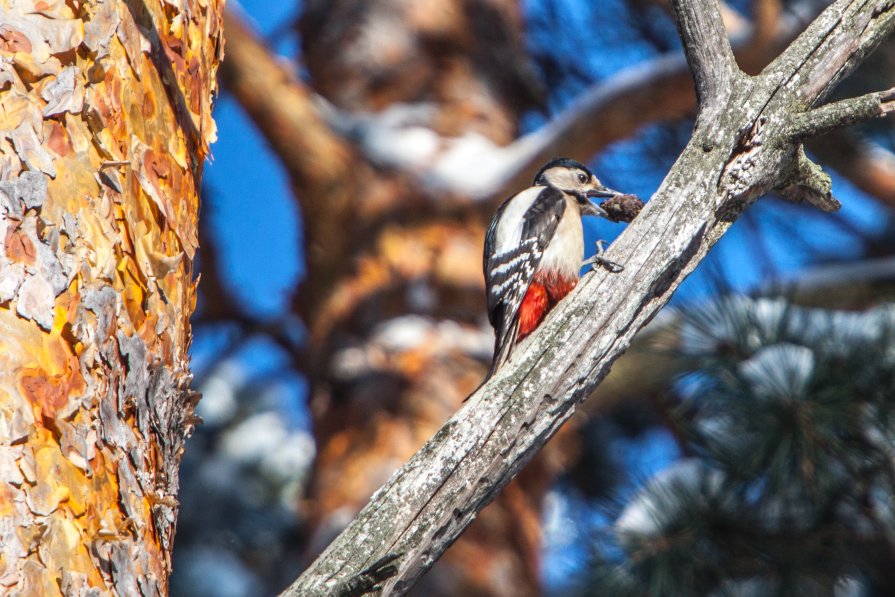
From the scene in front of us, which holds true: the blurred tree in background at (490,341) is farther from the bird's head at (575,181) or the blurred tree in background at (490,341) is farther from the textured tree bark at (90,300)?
the textured tree bark at (90,300)

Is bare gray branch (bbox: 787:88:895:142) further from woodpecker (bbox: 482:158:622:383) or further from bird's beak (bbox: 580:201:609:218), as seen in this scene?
bird's beak (bbox: 580:201:609:218)

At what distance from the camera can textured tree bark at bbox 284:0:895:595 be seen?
4.27 ft

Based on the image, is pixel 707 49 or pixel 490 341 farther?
pixel 490 341

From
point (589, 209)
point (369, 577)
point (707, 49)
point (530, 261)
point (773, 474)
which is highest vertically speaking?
point (589, 209)

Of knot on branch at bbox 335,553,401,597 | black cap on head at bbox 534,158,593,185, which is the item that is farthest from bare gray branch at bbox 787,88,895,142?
black cap on head at bbox 534,158,593,185

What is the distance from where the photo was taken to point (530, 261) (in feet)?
9.04

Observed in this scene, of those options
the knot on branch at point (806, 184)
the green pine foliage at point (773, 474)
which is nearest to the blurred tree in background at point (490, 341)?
the green pine foliage at point (773, 474)

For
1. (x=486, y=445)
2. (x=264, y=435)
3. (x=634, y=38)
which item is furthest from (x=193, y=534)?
(x=486, y=445)

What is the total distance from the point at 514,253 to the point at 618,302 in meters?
1.30

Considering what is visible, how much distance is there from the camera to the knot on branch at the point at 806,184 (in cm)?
169

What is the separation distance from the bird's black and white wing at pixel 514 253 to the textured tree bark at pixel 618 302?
1055 mm

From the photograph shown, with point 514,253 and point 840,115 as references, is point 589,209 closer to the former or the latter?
point 514,253

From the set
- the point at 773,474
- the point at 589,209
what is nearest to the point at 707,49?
the point at 589,209

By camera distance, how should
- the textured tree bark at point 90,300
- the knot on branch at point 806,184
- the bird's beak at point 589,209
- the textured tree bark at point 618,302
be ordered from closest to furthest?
the textured tree bark at point 90,300 < the textured tree bark at point 618,302 < the knot on branch at point 806,184 < the bird's beak at point 589,209
